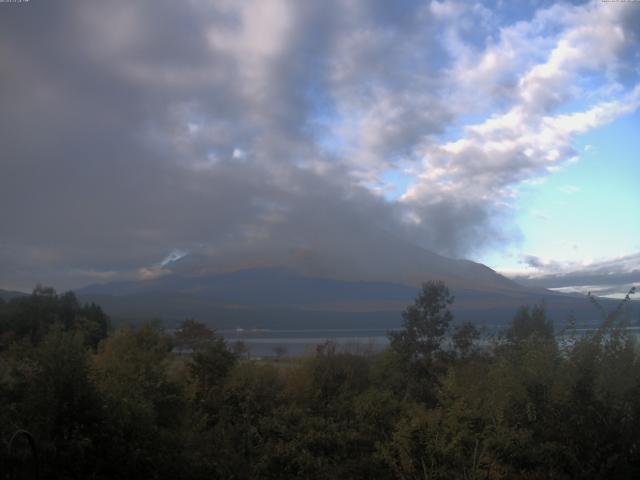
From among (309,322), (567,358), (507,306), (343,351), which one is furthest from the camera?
(309,322)

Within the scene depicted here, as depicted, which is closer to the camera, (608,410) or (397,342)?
(608,410)

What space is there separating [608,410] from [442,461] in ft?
10.7

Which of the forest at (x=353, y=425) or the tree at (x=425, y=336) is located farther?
the tree at (x=425, y=336)

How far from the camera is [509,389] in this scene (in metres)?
13.0

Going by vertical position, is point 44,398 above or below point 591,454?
above

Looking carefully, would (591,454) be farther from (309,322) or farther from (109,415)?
(309,322)

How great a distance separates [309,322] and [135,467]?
157828 mm

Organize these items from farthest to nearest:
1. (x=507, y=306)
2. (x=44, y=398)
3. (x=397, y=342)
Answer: (x=507, y=306)
(x=397, y=342)
(x=44, y=398)

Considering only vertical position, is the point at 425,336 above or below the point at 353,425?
above

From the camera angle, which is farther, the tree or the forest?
the tree

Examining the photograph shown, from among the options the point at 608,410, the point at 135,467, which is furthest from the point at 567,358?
the point at 135,467

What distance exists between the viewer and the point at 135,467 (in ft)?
31.4

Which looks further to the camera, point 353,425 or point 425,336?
point 425,336

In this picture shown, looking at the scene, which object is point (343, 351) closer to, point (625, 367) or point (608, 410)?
point (625, 367)
